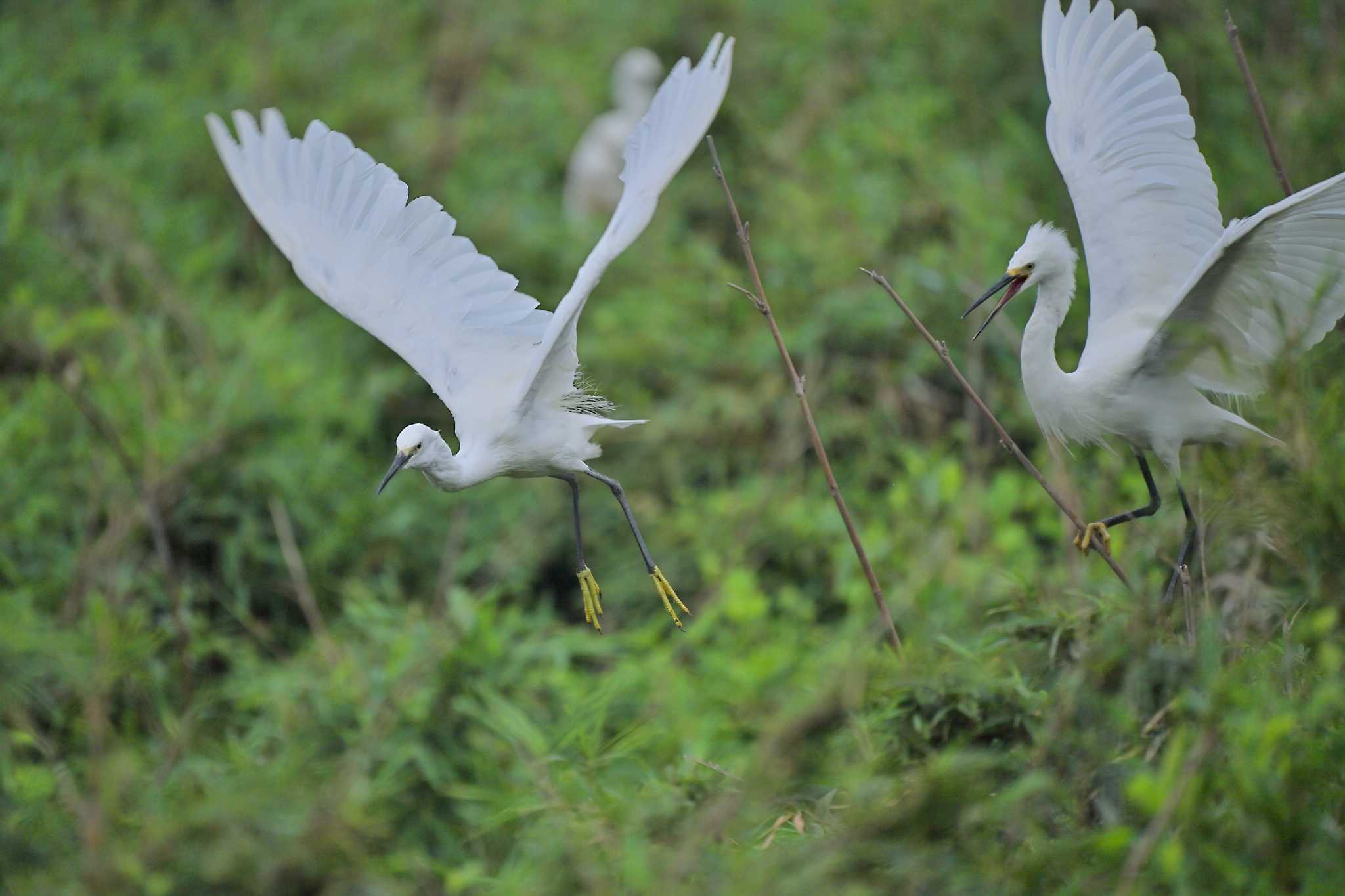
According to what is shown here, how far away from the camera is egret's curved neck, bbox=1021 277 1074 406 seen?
2.86 metres

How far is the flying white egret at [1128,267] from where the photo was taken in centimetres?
276

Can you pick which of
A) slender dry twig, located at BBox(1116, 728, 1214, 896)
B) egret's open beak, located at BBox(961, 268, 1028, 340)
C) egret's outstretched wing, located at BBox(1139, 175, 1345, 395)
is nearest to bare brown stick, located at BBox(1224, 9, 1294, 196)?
egret's outstretched wing, located at BBox(1139, 175, 1345, 395)

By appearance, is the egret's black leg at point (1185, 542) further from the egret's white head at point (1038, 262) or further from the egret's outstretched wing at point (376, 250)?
the egret's outstretched wing at point (376, 250)

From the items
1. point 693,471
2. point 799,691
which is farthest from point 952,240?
point 799,691

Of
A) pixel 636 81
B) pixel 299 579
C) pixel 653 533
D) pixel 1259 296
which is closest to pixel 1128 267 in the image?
pixel 1259 296

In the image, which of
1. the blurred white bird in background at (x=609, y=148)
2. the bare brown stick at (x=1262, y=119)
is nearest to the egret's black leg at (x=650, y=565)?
the bare brown stick at (x=1262, y=119)

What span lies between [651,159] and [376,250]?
2.72 ft

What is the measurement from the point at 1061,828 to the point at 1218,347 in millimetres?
960

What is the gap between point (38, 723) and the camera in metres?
4.25

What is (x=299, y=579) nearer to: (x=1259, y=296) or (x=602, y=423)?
(x=602, y=423)

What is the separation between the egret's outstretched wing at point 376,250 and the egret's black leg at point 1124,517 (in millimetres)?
1316

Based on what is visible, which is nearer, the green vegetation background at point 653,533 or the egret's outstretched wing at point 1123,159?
the green vegetation background at point 653,533

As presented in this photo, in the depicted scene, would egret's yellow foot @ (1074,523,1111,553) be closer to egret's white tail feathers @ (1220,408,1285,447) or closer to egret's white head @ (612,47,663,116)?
egret's white tail feathers @ (1220,408,1285,447)

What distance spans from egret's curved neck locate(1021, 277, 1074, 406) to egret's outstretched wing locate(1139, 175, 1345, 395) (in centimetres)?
19
